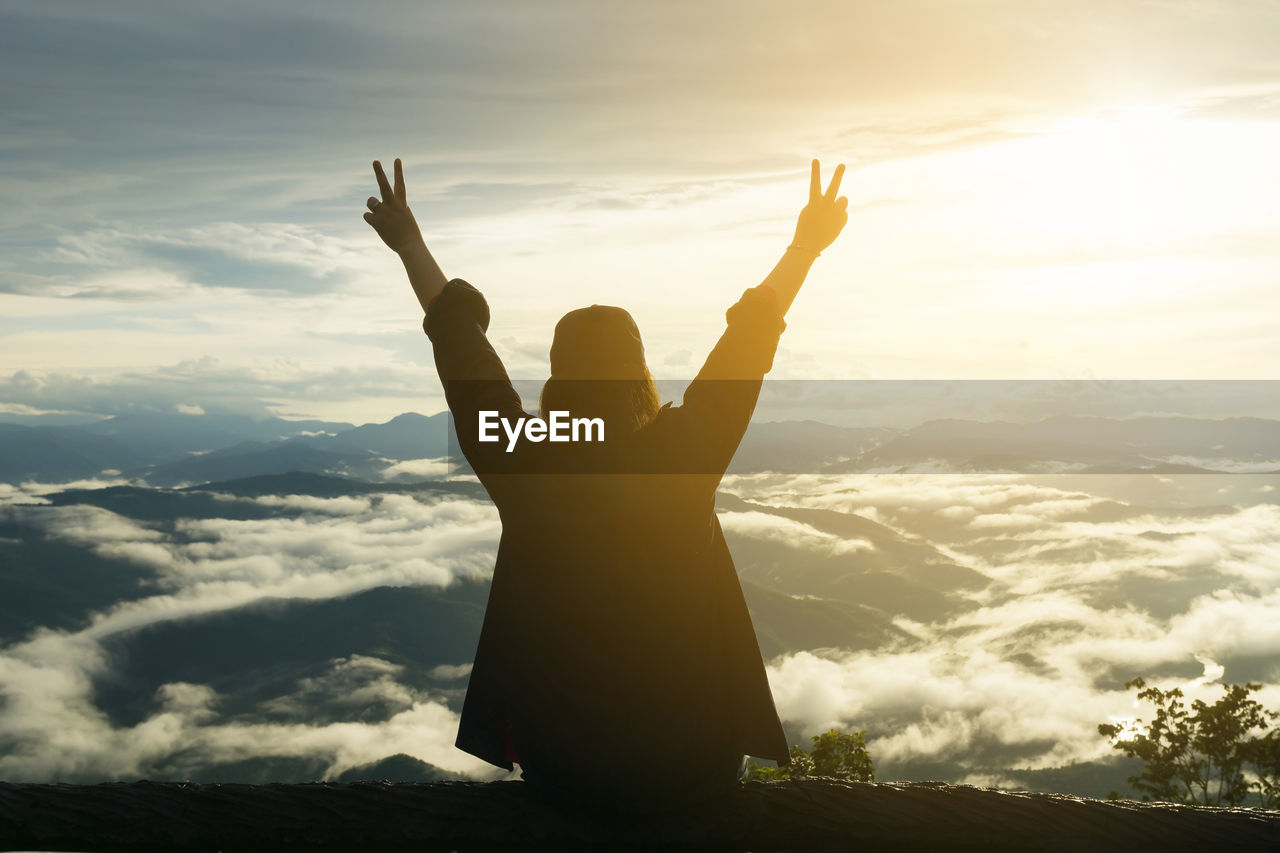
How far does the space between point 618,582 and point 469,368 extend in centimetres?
78

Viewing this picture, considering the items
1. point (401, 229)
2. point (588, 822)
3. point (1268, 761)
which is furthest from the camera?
point (1268, 761)

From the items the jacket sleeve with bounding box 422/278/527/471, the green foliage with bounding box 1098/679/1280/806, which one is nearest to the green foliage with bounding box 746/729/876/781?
the green foliage with bounding box 1098/679/1280/806

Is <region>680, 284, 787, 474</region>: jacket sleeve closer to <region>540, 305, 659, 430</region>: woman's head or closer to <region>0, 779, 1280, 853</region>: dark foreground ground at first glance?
<region>540, 305, 659, 430</region>: woman's head

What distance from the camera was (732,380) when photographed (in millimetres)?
2510

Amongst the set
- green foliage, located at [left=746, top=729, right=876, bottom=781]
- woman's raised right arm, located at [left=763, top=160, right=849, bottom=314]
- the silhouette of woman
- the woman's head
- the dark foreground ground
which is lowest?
green foliage, located at [left=746, top=729, right=876, bottom=781]

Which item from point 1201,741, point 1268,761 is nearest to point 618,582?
point 1268,761

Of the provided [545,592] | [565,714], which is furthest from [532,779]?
[545,592]

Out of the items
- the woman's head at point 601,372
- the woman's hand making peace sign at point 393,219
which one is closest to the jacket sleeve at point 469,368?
the woman's head at point 601,372

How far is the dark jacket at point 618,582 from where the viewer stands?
2457 mm

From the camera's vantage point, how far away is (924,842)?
2342 millimetres

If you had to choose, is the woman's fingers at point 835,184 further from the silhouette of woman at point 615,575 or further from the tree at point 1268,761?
the tree at point 1268,761

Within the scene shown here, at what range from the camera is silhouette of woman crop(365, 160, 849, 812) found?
96.9 inches

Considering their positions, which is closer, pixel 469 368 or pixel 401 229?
pixel 469 368

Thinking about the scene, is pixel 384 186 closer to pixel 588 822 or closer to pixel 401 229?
pixel 401 229
